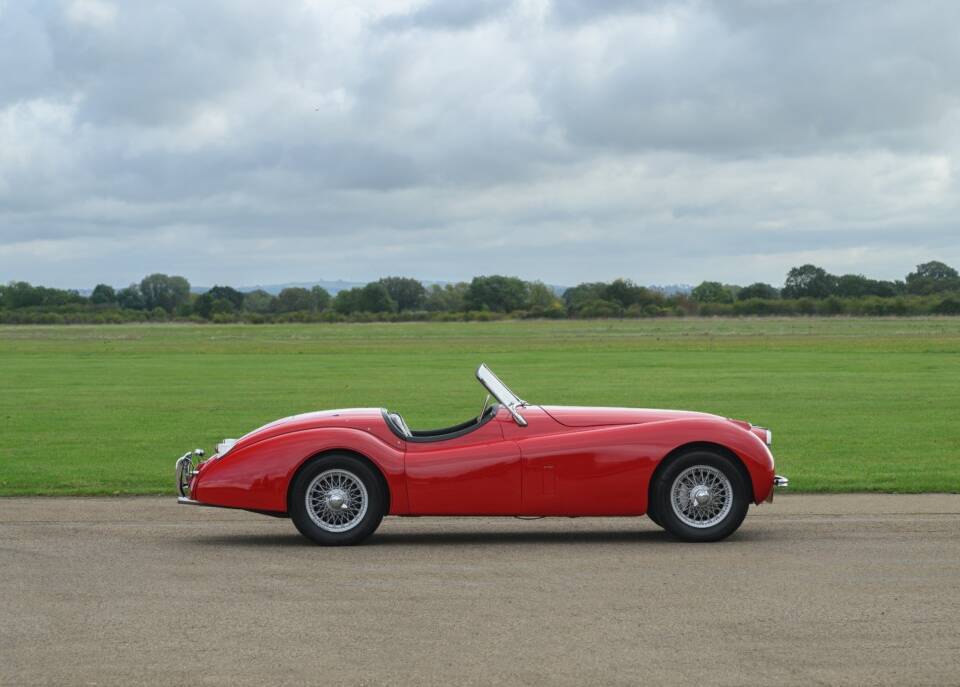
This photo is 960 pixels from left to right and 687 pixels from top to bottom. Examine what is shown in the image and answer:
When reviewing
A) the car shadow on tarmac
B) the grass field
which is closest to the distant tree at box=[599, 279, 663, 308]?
the grass field

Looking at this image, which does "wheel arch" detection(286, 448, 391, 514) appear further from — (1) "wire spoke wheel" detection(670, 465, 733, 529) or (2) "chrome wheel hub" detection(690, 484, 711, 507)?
(2) "chrome wheel hub" detection(690, 484, 711, 507)

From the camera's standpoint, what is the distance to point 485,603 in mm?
7547

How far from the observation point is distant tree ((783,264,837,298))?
634 feet

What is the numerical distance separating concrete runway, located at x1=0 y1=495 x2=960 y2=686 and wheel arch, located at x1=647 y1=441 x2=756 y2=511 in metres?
0.45

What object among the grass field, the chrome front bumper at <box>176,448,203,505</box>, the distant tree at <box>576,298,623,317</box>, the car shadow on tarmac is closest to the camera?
the car shadow on tarmac

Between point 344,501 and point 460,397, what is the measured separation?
1986 cm

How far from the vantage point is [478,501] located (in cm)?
964

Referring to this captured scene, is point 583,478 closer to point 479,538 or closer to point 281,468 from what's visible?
point 479,538

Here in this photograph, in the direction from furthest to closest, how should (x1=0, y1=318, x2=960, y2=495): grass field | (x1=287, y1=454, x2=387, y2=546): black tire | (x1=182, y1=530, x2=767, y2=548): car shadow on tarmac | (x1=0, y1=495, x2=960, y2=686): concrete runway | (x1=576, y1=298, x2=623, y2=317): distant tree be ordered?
(x1=576, y1=298, x2=623, y2=317): distant tree < (x1=0, y1=318, x2=960, y2=495): grass field < (x1=182, y1=530, x2=767, y2=548): car shadow on tarmac < (x1=287, y1=454, x2=387, y2=546): black tire < (x1=0, y1=495, x2=960, y2=686): concrete runway

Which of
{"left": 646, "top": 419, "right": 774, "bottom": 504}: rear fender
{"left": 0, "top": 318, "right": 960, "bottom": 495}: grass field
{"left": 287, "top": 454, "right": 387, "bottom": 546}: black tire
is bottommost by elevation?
{"left": 0, "top": 318, "right": 960, "bottom": 495}: grass field

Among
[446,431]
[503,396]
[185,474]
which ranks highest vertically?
[503,396]

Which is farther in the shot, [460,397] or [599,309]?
[599,309]

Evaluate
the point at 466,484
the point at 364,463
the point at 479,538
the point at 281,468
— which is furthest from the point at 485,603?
the point at 281,468

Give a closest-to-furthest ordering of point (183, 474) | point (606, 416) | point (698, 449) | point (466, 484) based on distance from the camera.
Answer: point (466, 484) → point (698, 449) → point (606, 416) → point (183, 474)
